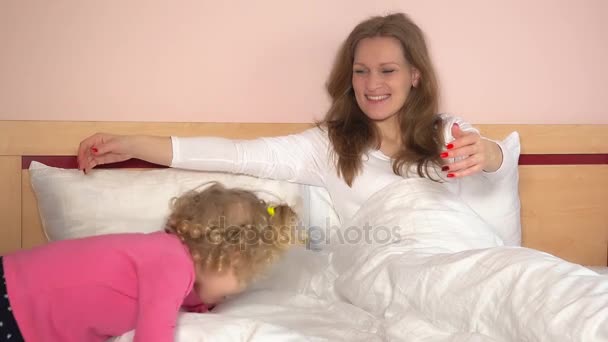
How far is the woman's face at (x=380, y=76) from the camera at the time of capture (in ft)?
5.30

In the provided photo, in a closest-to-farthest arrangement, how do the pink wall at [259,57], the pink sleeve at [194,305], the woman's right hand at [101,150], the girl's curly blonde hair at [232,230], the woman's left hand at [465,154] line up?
the girl's curly blonde hair at [232,230]
the pink sleeve at [194,305]
the woman's left hand at [465,154]
the woman's right hand at [101,150]
the pink wall at [259,57]

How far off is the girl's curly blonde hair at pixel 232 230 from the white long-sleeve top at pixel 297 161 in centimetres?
32

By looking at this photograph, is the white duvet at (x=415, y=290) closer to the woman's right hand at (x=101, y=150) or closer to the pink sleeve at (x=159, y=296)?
the pink sleeve at (x=159, y=296)

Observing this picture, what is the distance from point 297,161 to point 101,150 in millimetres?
499

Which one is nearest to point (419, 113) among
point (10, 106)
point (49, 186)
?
point (49, 186)

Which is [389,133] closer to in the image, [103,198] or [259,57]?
[259,57]

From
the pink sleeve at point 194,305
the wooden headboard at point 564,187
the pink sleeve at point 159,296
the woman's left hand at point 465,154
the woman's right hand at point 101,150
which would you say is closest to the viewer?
the pink sleeve at point 159,296

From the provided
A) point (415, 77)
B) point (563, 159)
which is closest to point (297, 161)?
point (415, 77)

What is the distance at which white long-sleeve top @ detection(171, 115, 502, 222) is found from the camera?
1.50 meters

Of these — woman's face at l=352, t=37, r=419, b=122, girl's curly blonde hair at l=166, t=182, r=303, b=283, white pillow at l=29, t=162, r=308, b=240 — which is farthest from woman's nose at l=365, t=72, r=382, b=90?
girl's curly blonde hair at l=166, t=182, r=303, b=283

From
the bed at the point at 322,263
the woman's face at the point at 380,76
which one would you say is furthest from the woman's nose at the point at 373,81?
the bed at the point at 322,263

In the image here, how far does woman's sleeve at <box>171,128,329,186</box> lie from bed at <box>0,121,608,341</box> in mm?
120

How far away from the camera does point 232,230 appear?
43.9 inches

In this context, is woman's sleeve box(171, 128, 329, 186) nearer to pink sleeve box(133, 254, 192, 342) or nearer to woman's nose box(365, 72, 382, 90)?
woman's nose box(365, 72, 382, 90)
